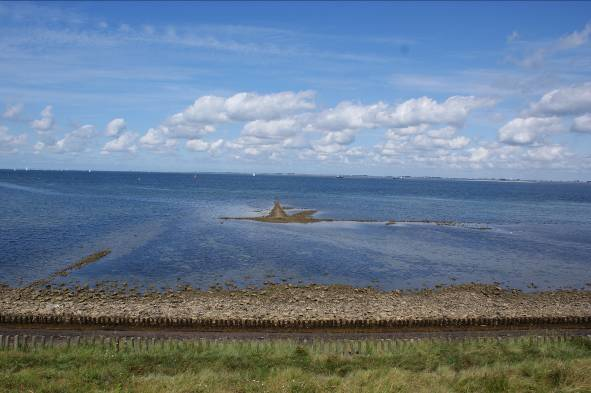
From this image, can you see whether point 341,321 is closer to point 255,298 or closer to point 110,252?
point 255,298

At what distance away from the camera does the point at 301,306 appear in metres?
37.6

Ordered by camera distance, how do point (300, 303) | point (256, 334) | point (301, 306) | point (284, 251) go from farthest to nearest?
1. point (284, 251)
2. point (300, 303)
3. point (301, 306)
4. point (256, 334)

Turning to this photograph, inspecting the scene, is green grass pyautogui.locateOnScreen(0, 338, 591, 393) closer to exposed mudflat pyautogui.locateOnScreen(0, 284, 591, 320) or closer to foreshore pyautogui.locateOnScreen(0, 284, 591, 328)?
foreshore pyautogui.locateOnScreen(0, 284, 591, 328)

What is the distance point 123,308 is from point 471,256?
47.3 meters

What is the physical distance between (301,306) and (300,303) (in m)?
1.19

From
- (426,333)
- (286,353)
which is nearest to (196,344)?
(286,353)

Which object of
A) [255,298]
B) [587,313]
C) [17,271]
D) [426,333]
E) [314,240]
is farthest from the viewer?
[314,240]

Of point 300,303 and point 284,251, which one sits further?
point 284,251

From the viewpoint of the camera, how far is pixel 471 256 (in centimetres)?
6412

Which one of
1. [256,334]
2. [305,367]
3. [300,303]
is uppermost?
[305,367]

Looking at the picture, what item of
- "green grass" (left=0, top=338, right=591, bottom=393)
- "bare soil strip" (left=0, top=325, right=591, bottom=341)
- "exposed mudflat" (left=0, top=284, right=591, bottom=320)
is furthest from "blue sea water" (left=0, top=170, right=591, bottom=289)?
"green grass" (left=0, top=338, right=591, bottom=393)

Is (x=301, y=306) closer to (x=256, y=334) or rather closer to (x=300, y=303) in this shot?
(x=300, y=303)

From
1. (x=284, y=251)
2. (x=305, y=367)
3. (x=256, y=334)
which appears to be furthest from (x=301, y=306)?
(x=284, y=251)

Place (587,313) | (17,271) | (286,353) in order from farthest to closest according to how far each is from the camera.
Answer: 1. (17,271)
2. (587,313)
3. (286,353)
